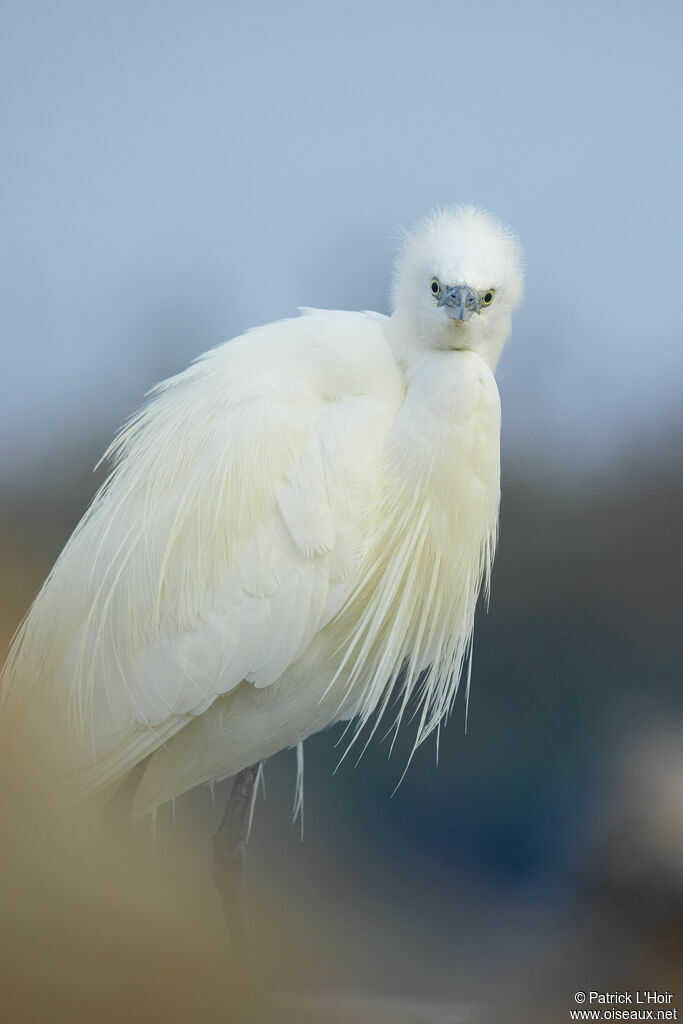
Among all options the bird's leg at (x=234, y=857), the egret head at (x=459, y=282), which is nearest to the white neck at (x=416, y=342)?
the egret head at (x=459, y=282)

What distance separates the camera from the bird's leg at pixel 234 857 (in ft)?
4.31

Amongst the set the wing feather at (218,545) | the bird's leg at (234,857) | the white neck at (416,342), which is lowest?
the bird's leg at (234,857)

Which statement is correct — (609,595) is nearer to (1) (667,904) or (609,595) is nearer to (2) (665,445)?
(2) (665,445)

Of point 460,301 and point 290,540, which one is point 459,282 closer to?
point 460,301

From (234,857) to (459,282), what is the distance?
79cm

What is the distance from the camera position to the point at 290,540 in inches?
42.3

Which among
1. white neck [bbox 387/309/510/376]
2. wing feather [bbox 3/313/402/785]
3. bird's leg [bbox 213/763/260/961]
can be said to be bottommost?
bird's leg [bbox 213/763/260/961]

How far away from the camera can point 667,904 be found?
1.51 meters

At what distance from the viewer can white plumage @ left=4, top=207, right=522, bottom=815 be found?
3.52ft

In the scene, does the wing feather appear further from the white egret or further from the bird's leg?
the bird's leg

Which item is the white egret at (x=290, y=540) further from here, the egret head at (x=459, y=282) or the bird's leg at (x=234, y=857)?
the bird's leg at (x=234, y=857)

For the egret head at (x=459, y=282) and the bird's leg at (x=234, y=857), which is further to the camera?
the bird's leg at (x=234, y=857)

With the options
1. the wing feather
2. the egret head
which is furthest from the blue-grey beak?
the wing feather

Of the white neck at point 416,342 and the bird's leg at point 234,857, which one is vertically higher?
the white neck at point 416,342
